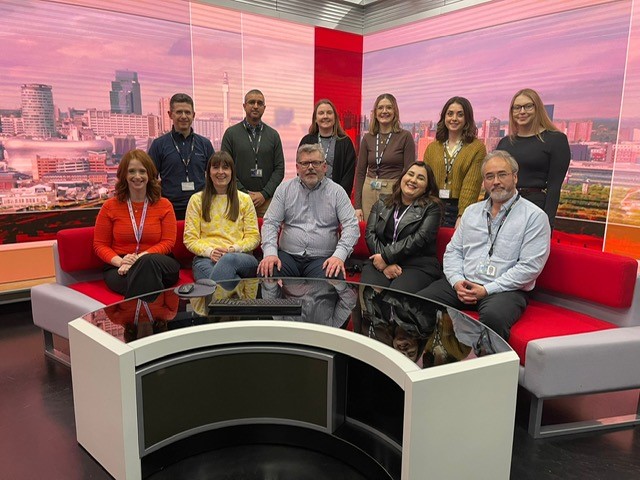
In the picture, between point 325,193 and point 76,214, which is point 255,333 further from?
point 76,214

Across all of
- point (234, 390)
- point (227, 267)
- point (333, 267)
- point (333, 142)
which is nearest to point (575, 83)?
point (333, 142)

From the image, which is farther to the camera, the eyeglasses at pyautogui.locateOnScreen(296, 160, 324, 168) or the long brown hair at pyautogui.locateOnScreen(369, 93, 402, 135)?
the long brown hair at pyautogui.locateOnScreen(369, 93, 402, 135)

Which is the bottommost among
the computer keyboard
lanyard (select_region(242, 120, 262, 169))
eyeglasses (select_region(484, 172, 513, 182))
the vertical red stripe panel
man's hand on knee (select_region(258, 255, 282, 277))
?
man's hand on knee (select_region(258, 255, 282, 277))

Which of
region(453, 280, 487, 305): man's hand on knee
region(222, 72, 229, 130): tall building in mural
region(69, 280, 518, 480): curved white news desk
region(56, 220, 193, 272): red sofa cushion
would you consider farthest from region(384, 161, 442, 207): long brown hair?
region(222, 72, 229, 130): tall building in mural

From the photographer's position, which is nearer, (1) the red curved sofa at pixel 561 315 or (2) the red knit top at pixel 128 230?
(1) the red curved sofa at pixel 561 315

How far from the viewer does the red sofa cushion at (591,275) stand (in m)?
2.79

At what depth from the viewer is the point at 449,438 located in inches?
69.0

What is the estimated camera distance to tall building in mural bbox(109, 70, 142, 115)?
501cm

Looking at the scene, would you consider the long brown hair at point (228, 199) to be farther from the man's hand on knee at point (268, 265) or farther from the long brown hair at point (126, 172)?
the man's hand on knee at point (268, 265)

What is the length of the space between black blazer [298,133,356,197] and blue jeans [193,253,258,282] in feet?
3.96

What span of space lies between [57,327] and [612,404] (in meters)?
3.41

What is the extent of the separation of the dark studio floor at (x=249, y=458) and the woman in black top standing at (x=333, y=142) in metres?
2.37

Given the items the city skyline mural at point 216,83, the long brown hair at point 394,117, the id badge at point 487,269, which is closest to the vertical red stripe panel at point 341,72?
the city skyline mural at point 216,83

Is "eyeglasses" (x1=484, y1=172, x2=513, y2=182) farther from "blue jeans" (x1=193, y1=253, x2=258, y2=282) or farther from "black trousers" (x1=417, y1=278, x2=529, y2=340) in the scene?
"blue jeans" (x1=193, y1=253, x2=258, y2=282)
